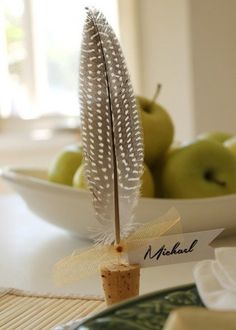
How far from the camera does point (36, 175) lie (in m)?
1.02

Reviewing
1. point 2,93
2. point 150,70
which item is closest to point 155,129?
point 150,70

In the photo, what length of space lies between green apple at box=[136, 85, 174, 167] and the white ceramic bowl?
0.31 ft

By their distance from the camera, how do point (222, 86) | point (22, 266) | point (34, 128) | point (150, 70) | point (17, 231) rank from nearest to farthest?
point (22, 266)
point (17, 231)
point (222, 86)
point (150, 70)
point (34, 128)

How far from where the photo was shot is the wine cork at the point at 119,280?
0.51 meters

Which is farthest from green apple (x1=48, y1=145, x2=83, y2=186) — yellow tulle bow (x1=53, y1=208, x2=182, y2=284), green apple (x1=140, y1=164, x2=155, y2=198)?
yellow tulle bow (x1=53, y1=208, x2=182, y2=284)

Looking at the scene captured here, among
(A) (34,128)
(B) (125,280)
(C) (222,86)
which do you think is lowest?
(A) (34,128)

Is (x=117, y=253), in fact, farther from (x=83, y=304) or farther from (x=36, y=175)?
(x=36, y=175)

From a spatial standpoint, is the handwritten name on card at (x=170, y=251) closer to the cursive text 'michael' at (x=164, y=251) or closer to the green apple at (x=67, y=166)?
the cursive text 'michael' at (x=164, y=251)

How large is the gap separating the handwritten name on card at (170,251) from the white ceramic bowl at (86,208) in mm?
241

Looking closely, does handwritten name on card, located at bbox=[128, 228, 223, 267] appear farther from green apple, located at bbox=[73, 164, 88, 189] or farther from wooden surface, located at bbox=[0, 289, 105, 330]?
green apple, located at bbox=[73, 164, 88, 189]

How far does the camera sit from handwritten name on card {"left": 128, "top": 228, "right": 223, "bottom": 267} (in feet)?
1.71

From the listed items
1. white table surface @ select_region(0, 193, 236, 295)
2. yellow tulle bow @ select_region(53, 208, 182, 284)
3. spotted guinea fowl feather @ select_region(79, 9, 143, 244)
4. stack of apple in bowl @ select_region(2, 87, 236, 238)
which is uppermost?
spotted guinea fowl feather @ select_region(79, 9, 143, 244)

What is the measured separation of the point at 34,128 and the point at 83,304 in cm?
203

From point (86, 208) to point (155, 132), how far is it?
141 millimetres
